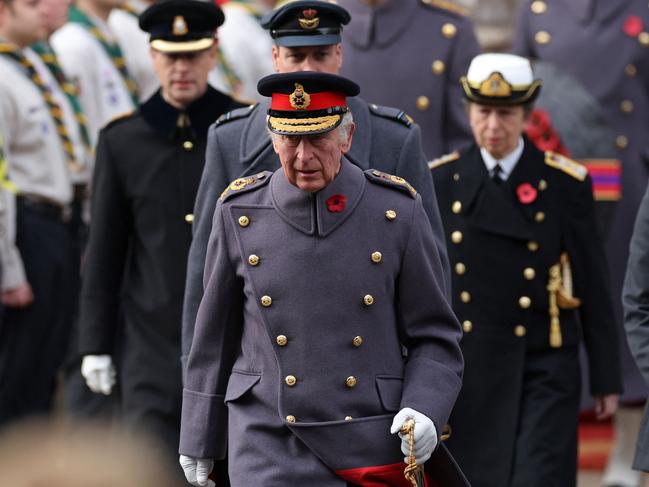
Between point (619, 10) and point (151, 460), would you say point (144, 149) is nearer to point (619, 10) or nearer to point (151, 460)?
point (151, 460)

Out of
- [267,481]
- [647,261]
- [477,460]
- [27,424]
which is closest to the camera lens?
[267,481]

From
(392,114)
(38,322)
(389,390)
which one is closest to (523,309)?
(392,114)

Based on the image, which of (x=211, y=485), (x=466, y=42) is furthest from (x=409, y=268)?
(x=466, y=42)

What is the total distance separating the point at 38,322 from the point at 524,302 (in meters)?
3.00

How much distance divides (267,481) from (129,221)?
2498mm

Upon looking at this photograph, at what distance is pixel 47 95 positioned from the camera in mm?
10445

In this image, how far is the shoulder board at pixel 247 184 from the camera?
6.32 meters

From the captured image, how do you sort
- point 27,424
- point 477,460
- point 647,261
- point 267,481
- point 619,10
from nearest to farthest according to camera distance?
1. point 267,481
2. point 647,261
3. point 477,460
4. point 27,424
5. point 619,10

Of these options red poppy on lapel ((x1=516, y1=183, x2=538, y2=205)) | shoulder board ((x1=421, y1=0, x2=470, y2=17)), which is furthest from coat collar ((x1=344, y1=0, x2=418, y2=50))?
red poppy on lapel ((x1=516, y1=183, x2=538, y2=205))

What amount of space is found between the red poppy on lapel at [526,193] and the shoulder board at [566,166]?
0.15 m

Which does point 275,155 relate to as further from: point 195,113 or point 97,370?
point 97,370

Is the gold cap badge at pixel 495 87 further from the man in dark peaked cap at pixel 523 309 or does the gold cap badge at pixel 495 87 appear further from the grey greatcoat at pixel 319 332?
the grey greatcoat at pixel 319 332

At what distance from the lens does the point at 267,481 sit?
6074mm

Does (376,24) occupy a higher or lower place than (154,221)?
higher
